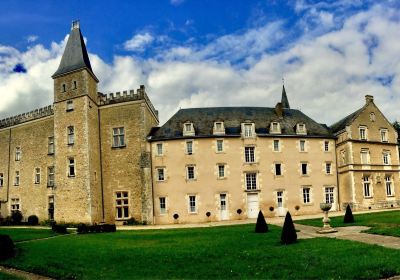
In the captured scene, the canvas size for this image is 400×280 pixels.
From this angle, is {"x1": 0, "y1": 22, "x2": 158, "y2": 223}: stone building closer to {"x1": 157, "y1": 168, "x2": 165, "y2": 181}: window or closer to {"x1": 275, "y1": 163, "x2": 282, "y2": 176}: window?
{"x1": 157, "y1": 168, "x2": 165, "y2": 181}: window

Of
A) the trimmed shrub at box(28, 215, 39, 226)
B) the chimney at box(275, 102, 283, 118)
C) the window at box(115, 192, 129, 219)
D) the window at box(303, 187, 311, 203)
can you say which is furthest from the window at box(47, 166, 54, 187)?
the window at box(303, 187, 311, 203)

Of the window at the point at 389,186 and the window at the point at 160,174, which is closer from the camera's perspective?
the window at the point at 160,174

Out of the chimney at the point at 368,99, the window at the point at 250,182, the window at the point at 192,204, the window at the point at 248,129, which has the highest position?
the chimney at the point at 368,99

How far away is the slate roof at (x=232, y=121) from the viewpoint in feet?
122

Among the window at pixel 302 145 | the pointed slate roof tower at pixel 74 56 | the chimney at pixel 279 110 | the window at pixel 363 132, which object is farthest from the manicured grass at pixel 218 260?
the window at pixel 363 132

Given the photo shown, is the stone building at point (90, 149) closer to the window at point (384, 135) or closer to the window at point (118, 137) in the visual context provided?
the window at point (118, 137)

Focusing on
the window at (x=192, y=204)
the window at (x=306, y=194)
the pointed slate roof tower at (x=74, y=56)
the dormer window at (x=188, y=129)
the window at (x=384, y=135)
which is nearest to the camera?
the window at (x=192, y=204)

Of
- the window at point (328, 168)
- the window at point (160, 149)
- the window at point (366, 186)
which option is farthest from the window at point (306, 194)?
the window at point (160, 149)

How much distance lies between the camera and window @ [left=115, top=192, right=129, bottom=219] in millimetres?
35594

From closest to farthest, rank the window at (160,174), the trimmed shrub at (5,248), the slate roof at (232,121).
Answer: the trimmed shrub at (5,248) < the window at (160,174) < the slate roof at (232,121)

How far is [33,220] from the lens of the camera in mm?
38688

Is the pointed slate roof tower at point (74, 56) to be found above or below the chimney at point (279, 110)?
above

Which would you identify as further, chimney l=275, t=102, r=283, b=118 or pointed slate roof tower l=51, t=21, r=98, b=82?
chimney l=275, t=102, r=283, b=118

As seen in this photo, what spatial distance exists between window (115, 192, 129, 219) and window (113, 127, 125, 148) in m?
4.48
